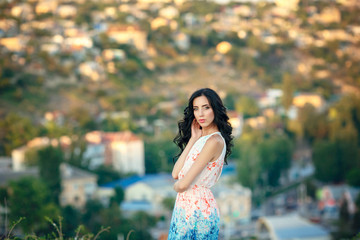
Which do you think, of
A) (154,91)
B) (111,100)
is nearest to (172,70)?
(154,91)

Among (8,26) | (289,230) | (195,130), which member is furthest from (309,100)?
(195,130)

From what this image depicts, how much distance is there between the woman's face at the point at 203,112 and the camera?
6.69 feet

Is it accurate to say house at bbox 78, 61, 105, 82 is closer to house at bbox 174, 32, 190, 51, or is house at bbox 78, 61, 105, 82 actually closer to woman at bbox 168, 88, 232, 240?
house at bbox 174, 32, 190, 51

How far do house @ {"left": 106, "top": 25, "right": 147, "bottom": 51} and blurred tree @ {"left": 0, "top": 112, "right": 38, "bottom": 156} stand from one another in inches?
787

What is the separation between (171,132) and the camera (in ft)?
86.5

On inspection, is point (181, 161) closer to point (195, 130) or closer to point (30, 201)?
point (195, 130)

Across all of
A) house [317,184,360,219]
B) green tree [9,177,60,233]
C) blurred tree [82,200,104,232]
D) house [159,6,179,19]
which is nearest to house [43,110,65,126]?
blurred tree [82,200,104,232]

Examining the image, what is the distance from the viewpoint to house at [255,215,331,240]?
548 inches

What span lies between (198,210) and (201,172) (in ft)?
0.41

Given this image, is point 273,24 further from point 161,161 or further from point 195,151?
point 195,151

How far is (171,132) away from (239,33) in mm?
26020

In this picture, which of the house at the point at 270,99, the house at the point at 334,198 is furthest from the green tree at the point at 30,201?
the house at the point at 270,99

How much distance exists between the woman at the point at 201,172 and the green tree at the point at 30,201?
37.5 ft

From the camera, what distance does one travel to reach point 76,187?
59.9ft
